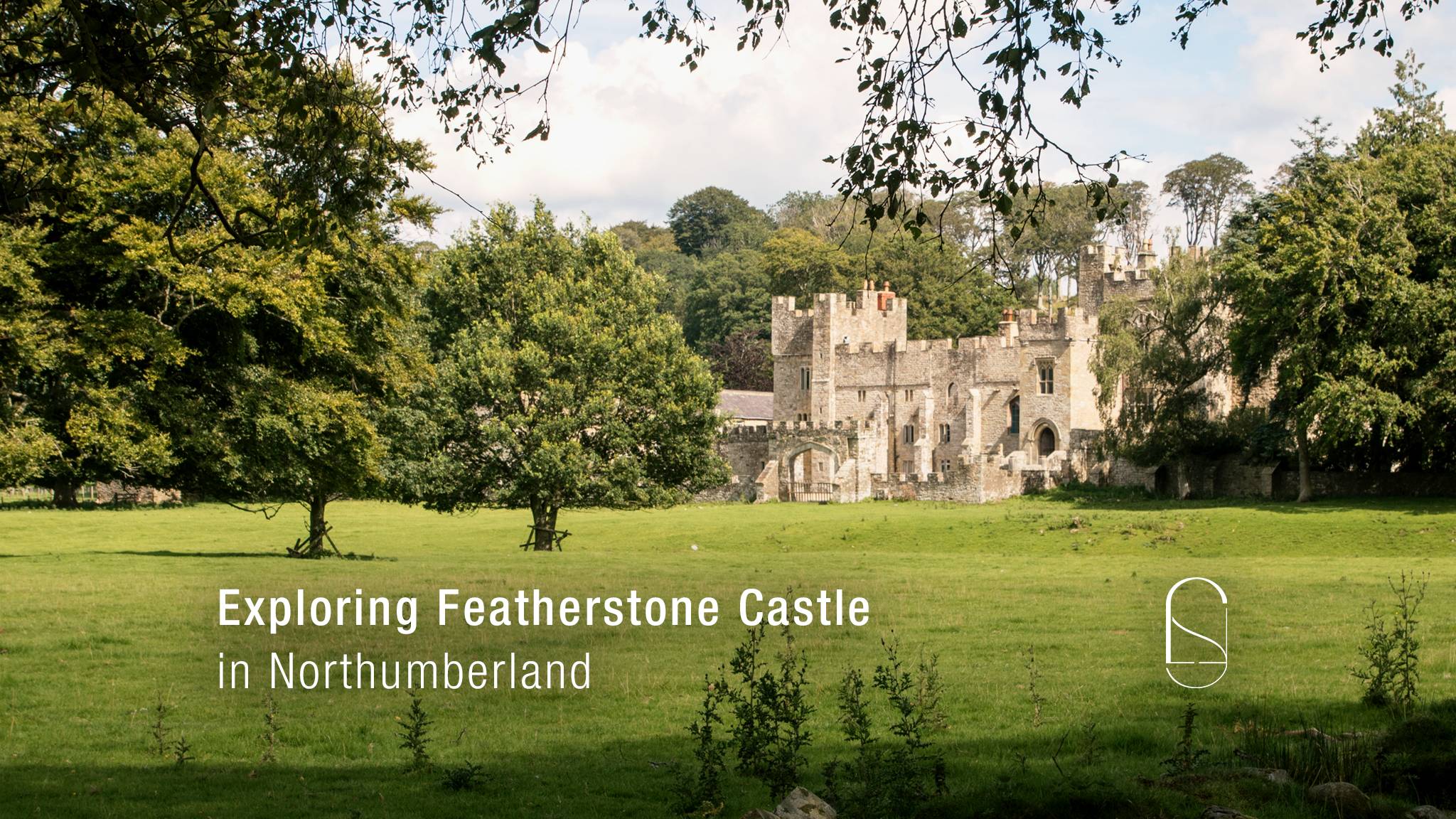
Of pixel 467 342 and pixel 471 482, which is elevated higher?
pixel 467 342

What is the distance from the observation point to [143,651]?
48.9ft

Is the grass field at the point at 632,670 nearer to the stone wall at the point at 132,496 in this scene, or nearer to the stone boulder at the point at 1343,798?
the stone boulder at the point at 1343,798

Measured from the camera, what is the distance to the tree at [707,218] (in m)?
132

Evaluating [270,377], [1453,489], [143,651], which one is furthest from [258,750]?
[1453,489]

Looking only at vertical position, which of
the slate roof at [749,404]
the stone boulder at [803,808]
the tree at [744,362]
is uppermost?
the tree at [744,362]

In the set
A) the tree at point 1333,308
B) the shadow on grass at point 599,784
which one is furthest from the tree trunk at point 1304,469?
the shadow on grass at point 599,784

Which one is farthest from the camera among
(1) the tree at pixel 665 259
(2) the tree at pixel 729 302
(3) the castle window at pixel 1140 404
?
(1) the tree at pixel 665 259

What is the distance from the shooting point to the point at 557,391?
32938 mm

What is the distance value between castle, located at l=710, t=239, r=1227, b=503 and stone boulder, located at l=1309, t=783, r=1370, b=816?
149ft

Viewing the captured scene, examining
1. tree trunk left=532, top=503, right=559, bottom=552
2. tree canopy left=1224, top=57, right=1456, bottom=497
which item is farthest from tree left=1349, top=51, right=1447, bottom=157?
tree trunk left=532, top=503, right=559, bottom=552

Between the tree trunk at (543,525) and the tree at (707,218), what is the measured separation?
9738 centimetres

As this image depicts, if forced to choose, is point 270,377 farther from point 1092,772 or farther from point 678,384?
point 1092,772

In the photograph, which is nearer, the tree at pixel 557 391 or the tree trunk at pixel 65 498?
the tree at pixel 557 391

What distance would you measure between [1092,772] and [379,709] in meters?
6.37
